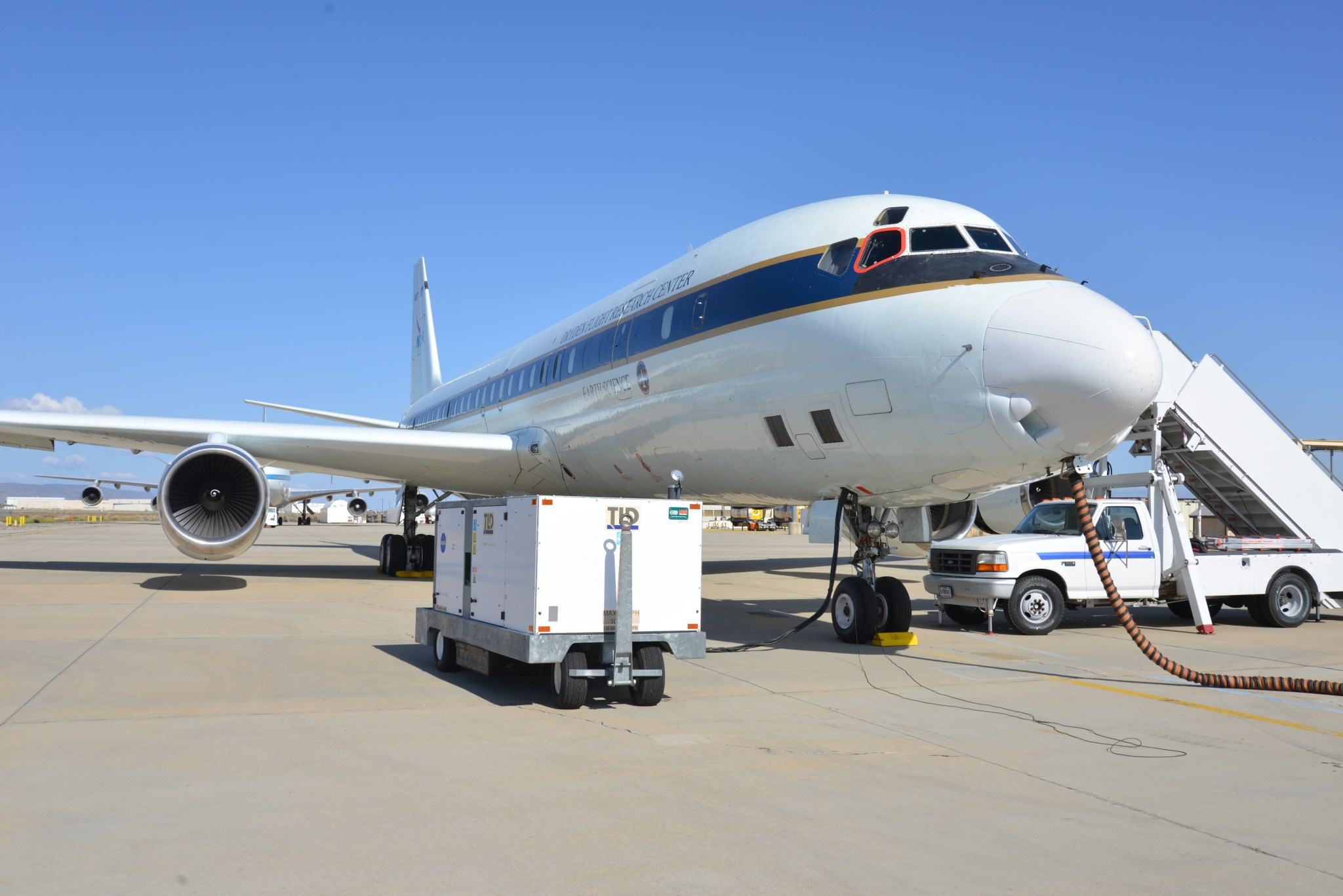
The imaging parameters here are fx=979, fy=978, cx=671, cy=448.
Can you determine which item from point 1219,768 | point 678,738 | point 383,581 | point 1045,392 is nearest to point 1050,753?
point 1219,768

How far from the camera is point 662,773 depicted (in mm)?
→ 5094

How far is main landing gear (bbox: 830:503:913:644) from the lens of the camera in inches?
390

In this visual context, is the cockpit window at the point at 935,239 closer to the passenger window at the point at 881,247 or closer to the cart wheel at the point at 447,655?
the passenger window at the point at 881,247

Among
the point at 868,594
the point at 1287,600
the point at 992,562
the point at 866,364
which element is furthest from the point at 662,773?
the point at 1287,600

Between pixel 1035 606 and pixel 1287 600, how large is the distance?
3877 mm

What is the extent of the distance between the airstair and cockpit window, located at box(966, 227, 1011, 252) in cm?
601

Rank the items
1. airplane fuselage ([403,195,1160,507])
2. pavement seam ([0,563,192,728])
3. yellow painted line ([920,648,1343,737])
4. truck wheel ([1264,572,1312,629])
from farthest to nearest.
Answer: truck wheel ([1264,572,1312,629]), airplane fuselage ([403,195,1160,507]), yellow painted line ([920,648,1343,737]), pavement seam ([0,563,192,728])

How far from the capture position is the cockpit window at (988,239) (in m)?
8.51

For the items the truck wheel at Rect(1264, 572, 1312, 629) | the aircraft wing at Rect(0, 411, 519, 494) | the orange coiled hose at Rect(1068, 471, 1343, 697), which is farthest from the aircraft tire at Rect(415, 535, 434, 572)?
the truck wheel at Rect(1264, 572, 1312, 629)

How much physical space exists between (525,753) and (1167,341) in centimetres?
1211

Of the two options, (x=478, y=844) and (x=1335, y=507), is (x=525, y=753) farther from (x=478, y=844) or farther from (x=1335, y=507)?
(x=1335, y=507)

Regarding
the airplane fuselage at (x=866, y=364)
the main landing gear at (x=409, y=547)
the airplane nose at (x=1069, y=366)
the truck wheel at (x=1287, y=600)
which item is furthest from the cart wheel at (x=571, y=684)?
the main landing gear at (x=409, y=547)

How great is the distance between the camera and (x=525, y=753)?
17.9 feet

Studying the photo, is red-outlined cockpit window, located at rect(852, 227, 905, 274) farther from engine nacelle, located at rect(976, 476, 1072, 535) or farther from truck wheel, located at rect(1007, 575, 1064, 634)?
engine nacelle, located at rect(976, 476, 1072, 535)
